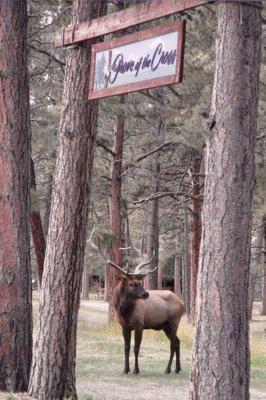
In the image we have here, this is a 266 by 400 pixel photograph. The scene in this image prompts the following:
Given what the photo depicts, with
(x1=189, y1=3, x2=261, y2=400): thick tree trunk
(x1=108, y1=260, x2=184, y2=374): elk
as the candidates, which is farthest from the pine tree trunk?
(x1=108, y1=260, x2=184, y2=374): elk

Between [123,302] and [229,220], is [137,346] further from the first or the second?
[229,220]

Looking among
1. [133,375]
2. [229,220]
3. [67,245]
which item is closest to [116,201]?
[133,375]

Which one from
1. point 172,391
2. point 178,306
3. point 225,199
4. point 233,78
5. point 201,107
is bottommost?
point 172,391

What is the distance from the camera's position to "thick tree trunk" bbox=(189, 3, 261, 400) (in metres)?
5.71

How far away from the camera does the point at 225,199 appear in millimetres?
5766

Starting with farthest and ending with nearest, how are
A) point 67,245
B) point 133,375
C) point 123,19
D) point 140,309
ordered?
point 140,309
point 133,375
point 67,245
point 123,19

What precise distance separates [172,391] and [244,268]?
17.4ft

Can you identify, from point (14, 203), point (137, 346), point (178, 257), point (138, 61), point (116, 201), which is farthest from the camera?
point (178, 257)

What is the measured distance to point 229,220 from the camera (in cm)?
575

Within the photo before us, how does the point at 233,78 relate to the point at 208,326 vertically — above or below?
above

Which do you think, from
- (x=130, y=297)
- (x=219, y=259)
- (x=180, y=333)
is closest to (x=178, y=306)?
(x=130, y=297)

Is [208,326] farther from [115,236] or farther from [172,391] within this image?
[115,236]

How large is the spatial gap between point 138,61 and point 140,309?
7282mm

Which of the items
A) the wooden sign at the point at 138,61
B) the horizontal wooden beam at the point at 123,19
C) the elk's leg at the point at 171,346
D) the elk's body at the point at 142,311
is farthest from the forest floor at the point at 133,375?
the horizontal wooden beam at the point at 123,19
